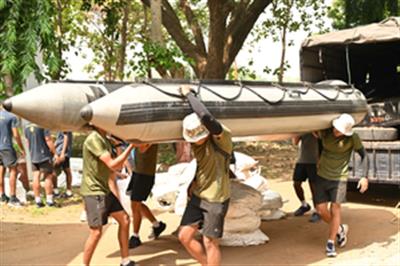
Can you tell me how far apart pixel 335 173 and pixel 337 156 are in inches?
7.6

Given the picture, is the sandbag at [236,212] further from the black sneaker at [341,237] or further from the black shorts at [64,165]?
the black shorts at [64,165]

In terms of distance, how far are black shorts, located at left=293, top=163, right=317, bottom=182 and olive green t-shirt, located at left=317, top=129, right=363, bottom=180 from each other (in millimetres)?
773

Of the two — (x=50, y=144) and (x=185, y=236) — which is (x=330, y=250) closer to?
(x=185, y=236)

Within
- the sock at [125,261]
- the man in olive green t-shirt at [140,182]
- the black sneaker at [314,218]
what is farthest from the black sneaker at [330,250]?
the sock at [125,261]

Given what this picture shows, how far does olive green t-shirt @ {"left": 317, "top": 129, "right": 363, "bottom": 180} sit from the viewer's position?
5.75 metres

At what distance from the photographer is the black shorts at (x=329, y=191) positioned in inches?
222

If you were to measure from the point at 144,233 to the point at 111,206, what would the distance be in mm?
1672

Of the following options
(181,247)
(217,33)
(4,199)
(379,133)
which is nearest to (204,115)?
(181,247)

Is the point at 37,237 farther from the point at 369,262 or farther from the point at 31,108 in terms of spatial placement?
the point at 369,262

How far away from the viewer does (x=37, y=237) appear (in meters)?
6.57

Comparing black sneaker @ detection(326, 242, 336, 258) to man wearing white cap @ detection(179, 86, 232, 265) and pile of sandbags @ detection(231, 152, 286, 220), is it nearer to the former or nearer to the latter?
pile of sandbags @ detection(231, 152, 286, 220)

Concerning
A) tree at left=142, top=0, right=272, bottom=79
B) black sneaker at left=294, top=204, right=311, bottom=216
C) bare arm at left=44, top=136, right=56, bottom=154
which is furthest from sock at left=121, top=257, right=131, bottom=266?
tree at left=142, top=0, right=272, bottom=79

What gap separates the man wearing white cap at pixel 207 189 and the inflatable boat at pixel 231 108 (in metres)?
→ 0.20

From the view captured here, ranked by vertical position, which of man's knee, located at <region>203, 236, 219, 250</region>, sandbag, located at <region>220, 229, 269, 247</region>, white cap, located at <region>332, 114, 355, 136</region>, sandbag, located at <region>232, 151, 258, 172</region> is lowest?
sandbag, located at <region>220, 229, 269, 247</region>
